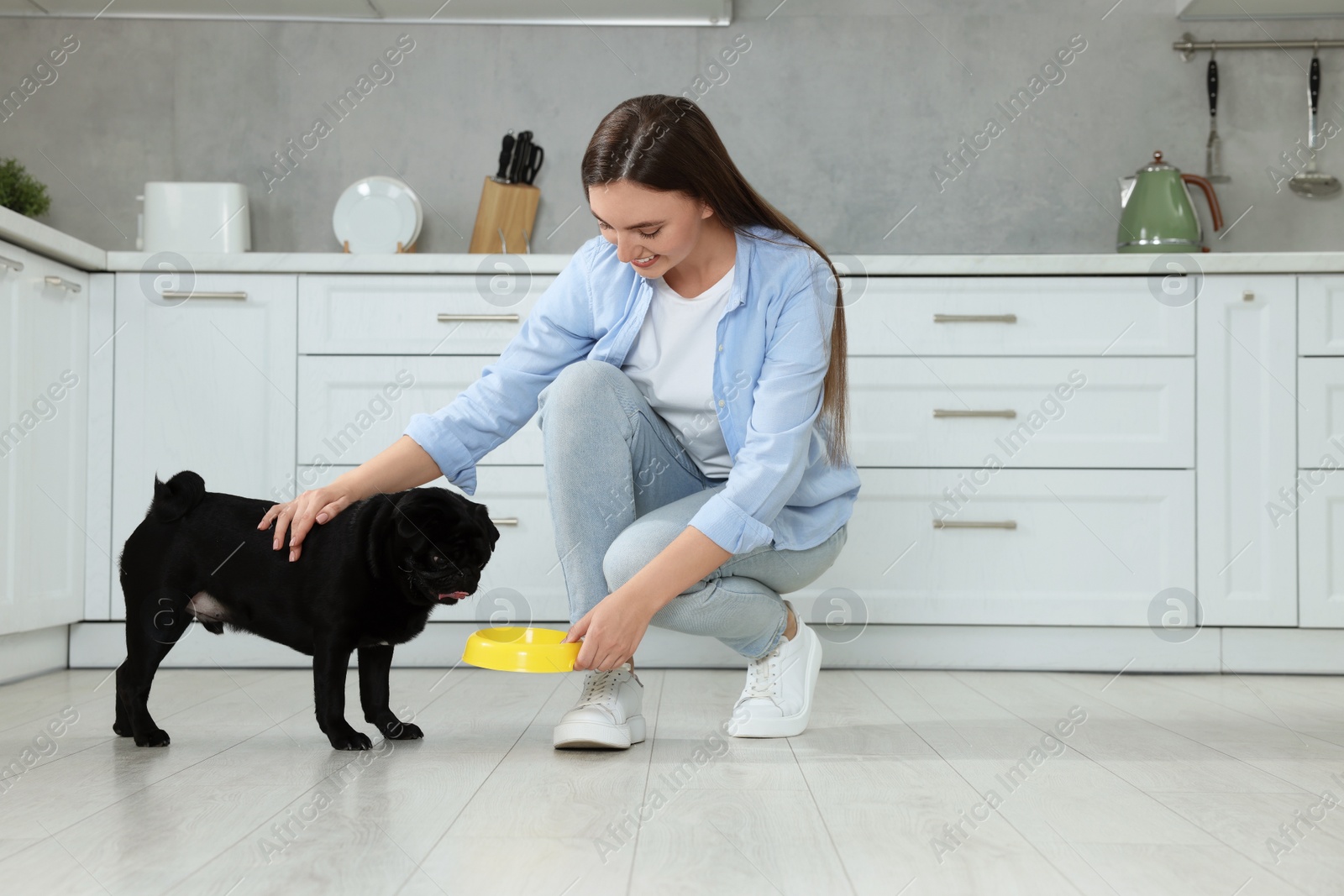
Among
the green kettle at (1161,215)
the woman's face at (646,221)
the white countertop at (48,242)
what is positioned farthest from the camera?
the green kettle at (1161,215)

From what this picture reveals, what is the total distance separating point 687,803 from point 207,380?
1611 mm

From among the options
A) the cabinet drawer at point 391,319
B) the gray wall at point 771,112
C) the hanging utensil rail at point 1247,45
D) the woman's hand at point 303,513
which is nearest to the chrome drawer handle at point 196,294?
the cabinet drawer at point 391,319

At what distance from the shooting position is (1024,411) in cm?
227

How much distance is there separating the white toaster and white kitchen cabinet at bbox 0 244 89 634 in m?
0.42

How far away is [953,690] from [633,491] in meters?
0.86

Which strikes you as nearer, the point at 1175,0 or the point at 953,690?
the point at 953,690

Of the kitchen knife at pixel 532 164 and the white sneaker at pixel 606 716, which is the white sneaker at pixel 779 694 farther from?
the kitchen knife at pixel 532 164

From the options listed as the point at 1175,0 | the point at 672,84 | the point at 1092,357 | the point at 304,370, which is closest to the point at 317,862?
the point at 304,370

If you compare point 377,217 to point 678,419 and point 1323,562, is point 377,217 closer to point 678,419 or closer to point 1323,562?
point 678,419

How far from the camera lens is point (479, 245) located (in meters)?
2.77

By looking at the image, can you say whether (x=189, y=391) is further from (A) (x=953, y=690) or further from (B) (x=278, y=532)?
(A) (x=953, y=690)

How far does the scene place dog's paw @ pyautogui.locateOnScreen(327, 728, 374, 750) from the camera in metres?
1.35

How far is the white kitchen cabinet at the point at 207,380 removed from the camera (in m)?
2.27

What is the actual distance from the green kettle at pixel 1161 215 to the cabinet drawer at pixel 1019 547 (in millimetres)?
645
